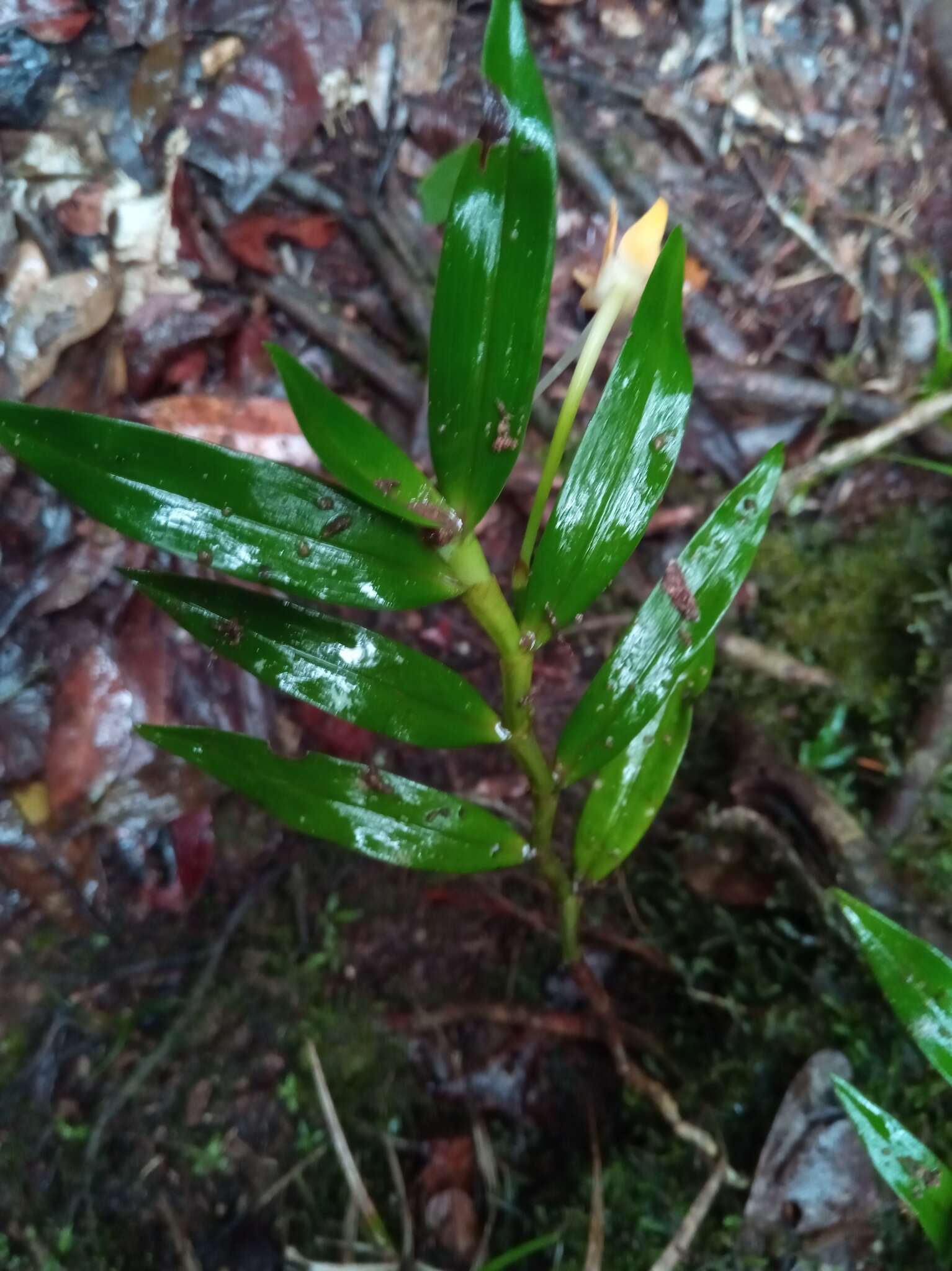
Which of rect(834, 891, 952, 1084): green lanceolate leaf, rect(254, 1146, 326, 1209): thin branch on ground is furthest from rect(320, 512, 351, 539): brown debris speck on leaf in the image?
rect(254, 1146, 326, 1209): thin branch on ground

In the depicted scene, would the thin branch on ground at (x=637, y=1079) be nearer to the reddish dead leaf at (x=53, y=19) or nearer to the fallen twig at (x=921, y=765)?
the fallen twig at (x=921, y=765)

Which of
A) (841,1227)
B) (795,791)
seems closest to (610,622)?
(795,791)

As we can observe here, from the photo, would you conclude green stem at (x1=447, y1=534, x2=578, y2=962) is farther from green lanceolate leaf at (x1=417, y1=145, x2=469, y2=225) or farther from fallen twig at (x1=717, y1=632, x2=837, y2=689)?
green lanceolate leaf at (x1=417, y1=145, x2=469, y2=225)

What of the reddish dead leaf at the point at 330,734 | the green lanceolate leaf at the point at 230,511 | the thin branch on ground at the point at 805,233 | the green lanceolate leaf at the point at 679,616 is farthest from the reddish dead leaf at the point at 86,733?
the thin branch on ground at the point at 805,233

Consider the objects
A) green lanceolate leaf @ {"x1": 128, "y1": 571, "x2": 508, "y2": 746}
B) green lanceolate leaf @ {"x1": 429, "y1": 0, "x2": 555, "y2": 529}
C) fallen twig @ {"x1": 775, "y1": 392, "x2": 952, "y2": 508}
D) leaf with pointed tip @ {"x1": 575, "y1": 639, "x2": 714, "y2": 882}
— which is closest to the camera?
green lanceolate leaf @ {"x1": 429, "y1": 0, "x2": 555, "y2": 529}

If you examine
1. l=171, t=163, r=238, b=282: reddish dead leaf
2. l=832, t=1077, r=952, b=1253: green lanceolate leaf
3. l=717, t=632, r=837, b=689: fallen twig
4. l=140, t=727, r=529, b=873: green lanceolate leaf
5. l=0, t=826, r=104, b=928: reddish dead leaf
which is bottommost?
l=832, t=1077, r=952, b=1253: green lanceolate leaf

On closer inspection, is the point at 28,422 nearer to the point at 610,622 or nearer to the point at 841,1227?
the point at 610,622

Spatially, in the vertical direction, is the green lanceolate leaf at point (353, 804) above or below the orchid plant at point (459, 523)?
Result: below
